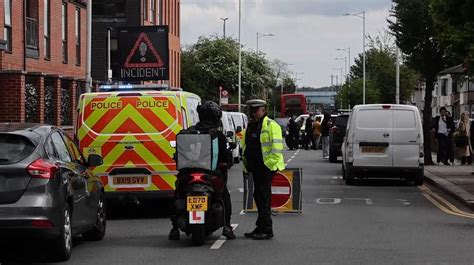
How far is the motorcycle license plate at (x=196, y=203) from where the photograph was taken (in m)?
10.6

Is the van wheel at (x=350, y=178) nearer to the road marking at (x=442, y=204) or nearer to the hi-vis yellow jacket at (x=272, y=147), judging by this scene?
the road marking at (x=442, y=204)

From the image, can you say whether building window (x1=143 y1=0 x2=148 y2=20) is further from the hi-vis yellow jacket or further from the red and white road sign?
the red and white road sign

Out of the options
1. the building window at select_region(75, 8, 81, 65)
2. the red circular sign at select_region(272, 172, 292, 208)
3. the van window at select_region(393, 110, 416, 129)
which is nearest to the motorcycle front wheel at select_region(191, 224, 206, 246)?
the red circular sign at select_region(272, 172, 292, 208)

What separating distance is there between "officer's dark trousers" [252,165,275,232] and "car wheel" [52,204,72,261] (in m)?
2.70

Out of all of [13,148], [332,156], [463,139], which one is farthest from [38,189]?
[332,156]

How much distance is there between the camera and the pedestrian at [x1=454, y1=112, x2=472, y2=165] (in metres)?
25.6

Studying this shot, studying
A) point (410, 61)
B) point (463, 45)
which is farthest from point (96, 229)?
point (410, 61)

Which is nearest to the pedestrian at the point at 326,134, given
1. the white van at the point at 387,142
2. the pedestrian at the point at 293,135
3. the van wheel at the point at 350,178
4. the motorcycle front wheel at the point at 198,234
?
the pedestrian at the point at 293,135

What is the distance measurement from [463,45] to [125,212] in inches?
377

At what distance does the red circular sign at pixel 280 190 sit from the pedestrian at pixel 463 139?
12838 mm

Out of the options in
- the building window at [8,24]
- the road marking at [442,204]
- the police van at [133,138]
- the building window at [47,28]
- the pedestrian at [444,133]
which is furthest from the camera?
the building window at [47,28]

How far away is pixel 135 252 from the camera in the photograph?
10312mm

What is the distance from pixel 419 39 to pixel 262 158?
1706 centimetres

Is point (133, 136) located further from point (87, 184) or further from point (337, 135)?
point (337, 135)
